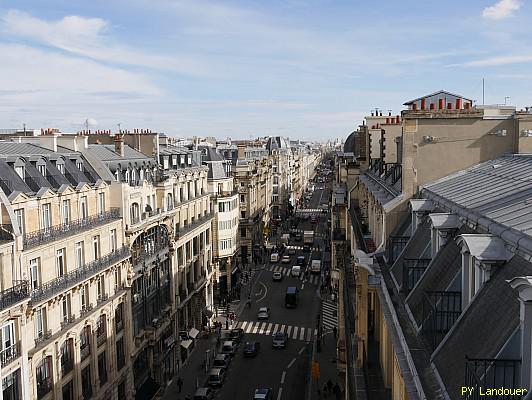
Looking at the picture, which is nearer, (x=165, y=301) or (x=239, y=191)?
(x=165, y=301)

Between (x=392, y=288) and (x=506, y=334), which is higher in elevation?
(x=506, y=334)

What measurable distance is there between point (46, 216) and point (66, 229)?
5.99 feet

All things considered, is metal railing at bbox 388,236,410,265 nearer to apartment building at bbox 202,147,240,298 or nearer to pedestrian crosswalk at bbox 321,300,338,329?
pedestrian crosswalk at bbox 321,300,338,329

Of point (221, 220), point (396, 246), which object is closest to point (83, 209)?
point (396, 246)

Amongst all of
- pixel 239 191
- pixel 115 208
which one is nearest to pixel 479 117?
pixel 115 208

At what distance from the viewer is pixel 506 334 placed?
33.1 ft

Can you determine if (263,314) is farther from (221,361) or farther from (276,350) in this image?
(221,361)

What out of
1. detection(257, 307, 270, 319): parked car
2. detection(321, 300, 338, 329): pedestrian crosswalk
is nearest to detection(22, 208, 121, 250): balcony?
detection(257, 307, 270, 319): parked car

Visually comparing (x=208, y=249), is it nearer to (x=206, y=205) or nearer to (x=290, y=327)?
(x=206, y=205)

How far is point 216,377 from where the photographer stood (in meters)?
48.2

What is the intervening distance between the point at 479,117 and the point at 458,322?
13257mm

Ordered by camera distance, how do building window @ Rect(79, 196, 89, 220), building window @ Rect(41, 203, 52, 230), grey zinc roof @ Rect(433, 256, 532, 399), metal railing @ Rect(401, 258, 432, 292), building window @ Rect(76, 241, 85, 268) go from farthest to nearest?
building window @ Rect(79, 196, 89, 220), building window @ Rect(76, 241, 85, 268), building window @ Rect(41, 203, 52, 230), metal railing @ Rect(401, 258, 432, 292), grey zinc roof @ Rect(433, 256, 532, 399)

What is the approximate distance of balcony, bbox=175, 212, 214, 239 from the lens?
2243 inches

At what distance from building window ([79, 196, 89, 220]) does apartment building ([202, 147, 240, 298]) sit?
123 feet
